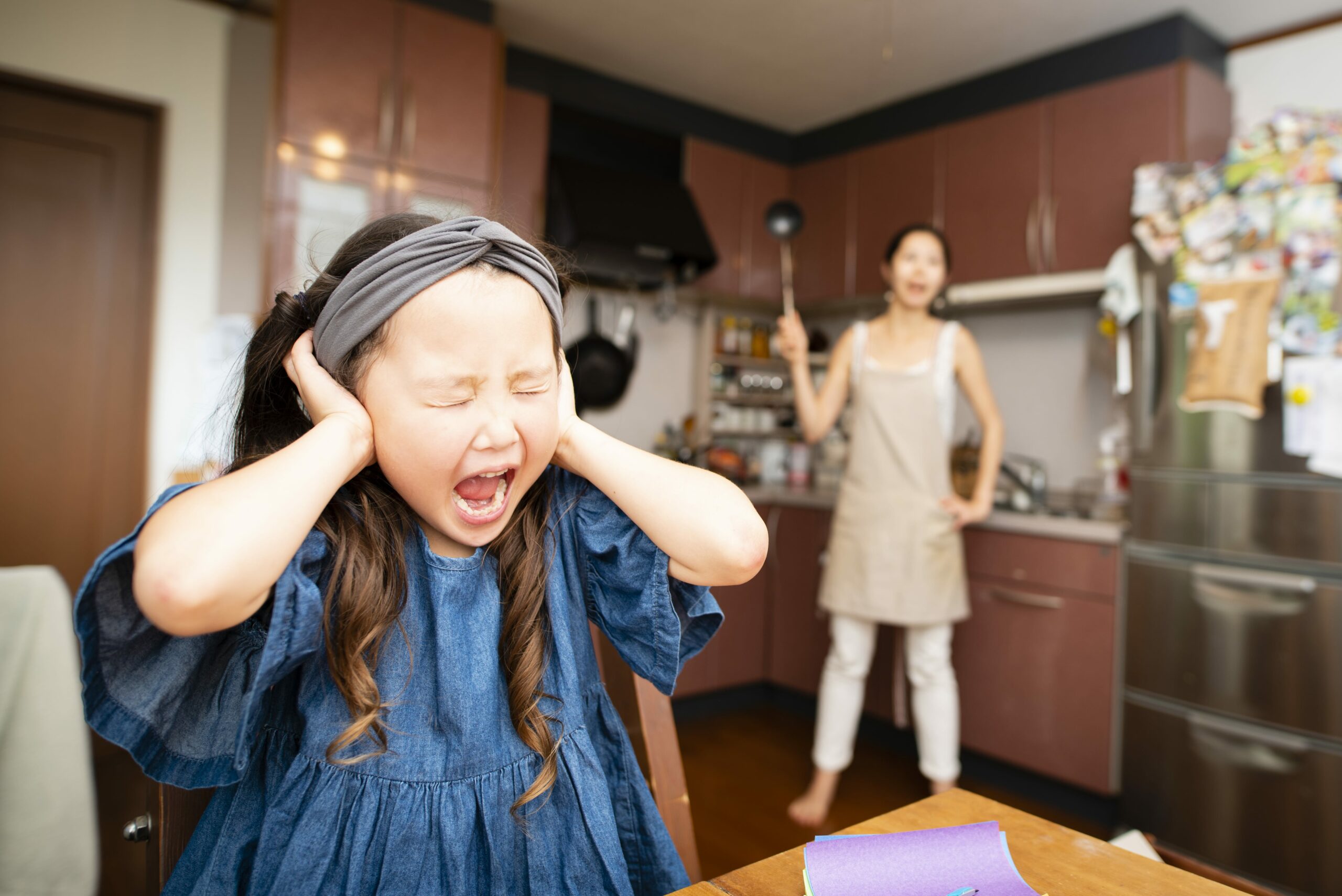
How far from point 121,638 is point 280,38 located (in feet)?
7.21

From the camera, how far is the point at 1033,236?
9.12 feet

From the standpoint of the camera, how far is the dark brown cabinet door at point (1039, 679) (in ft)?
7.62

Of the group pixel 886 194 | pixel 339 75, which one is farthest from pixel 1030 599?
pixel 339 75

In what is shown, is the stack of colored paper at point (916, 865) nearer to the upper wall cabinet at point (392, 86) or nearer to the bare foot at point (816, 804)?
the bare foot at point (816, 804)

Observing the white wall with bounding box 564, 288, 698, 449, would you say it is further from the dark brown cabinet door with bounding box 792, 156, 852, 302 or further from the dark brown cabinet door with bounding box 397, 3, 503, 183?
the dark brown cabinet door with bounding box 397, 3, 503, 183

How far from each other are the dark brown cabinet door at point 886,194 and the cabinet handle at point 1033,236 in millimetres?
397

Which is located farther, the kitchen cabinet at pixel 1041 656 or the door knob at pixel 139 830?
the kitchen cabinet at pixel 1041 656

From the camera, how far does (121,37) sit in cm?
257

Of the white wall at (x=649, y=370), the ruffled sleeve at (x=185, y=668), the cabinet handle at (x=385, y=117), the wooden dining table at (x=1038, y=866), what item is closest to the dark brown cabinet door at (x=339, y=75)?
the cabinet handle at (x=385, y=117)

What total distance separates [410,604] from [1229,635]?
211 centimetres

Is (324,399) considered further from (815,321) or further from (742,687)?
(815,321)

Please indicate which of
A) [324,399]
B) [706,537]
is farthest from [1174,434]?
[324,399]

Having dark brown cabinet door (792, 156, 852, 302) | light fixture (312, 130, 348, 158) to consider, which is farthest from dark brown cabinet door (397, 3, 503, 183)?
dark brown cabinet door (792, 156, 852, 302)

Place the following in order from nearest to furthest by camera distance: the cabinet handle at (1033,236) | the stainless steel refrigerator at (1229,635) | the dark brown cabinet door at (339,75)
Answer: the stainless steel refrigerator at (1229,635) → the dark brown cabinet door at (339,75) → the cabinet handle at (1033,236)
